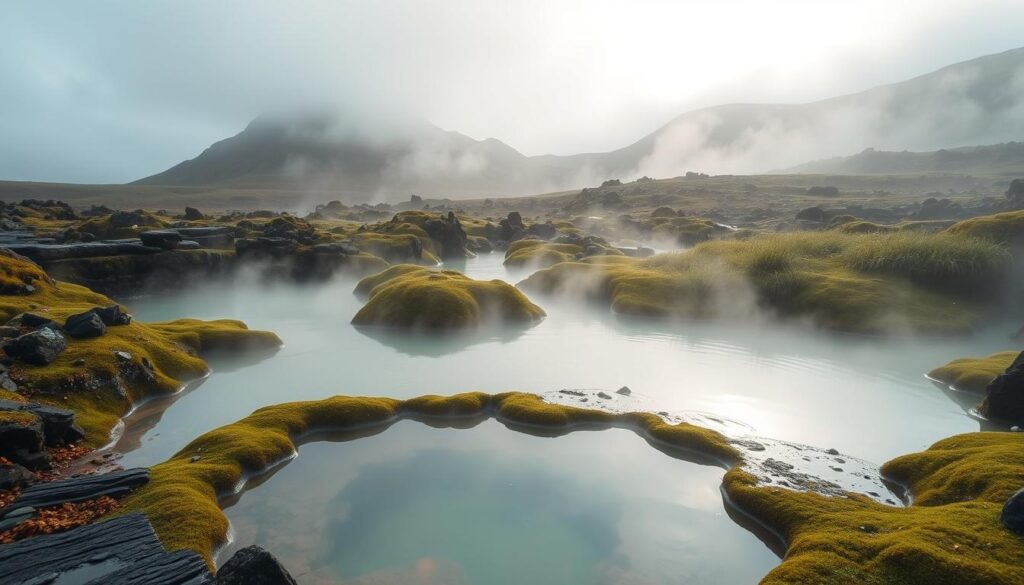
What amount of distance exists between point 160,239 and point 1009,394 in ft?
202

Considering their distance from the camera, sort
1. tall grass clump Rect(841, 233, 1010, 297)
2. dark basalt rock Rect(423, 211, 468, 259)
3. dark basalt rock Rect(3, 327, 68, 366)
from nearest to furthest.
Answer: dark basalt rock Rect(3, 327, 68, 366)
tall grass clump Rect(841, 233, 1010, 297)
dark basalt rock Rect(423, 211, 468, 259)

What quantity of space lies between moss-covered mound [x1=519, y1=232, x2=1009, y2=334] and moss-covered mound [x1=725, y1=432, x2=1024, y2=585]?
69.3 ft

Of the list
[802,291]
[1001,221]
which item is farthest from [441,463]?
[1001,221]

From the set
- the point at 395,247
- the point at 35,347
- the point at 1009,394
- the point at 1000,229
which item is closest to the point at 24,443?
the point at 35,347

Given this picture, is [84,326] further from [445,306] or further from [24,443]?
[445,306]

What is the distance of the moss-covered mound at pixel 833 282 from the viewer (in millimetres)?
33969

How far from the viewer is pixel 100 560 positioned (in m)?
9.73

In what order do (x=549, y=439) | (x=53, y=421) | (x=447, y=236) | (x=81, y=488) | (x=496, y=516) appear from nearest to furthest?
(x=81, y=488) < (x=496, y=516) < (x=53, y=421) < (x=549, y=439) < (x=447, y=236)

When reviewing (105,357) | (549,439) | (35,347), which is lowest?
(549,439)

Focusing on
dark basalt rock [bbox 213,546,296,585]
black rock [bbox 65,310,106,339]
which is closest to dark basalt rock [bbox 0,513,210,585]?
dark basalt rock [bbox 213,546,296,585]

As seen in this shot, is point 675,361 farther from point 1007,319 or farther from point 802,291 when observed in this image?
point 1007,319

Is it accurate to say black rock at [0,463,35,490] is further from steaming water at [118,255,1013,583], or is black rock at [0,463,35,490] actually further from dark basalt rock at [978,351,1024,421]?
dark basalt rock at [978,351,1024,421]

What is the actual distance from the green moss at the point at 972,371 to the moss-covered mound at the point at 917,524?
9.64m

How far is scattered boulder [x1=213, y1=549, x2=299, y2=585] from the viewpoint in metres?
8.23
